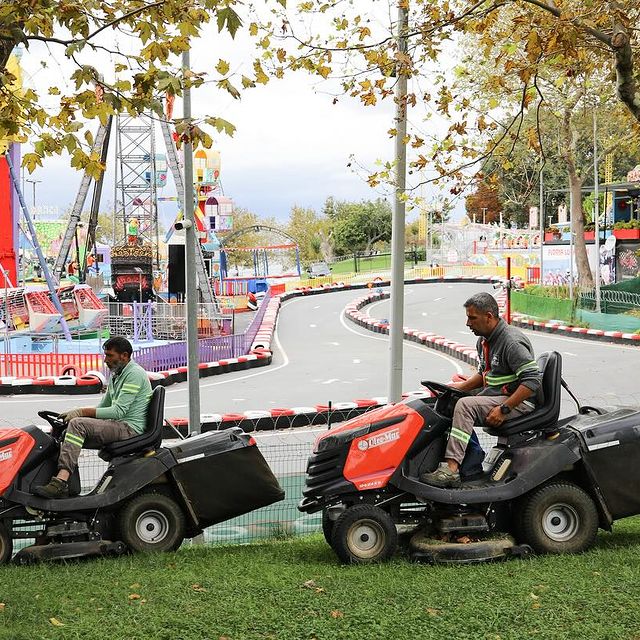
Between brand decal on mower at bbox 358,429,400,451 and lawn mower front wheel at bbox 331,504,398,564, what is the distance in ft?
1.29

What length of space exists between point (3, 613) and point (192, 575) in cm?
121

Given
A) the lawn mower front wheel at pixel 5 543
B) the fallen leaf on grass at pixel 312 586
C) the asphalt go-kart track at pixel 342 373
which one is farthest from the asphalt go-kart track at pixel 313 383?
the fallen leaf on grass at pixel 312 586

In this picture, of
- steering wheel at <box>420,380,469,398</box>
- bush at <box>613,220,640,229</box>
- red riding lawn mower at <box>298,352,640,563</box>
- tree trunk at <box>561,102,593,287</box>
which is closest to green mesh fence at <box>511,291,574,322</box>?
tree trunk at <box>561,102,593,287</box>

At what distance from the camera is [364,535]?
6.09 m

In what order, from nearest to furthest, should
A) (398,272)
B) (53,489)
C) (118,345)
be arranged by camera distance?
(53,489), (118,345), (398,272)

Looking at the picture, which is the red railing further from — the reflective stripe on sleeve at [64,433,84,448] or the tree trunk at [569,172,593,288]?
the tree trunk at [569,172,593,288]

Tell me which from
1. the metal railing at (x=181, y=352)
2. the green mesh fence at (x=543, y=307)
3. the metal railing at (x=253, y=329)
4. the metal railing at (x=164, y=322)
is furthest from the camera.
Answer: the green mesh fence at (x=543, y=307)

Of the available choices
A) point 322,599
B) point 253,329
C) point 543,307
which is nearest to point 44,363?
point 253,329

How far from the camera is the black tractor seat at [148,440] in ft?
21.4

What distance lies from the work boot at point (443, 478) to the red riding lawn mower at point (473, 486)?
5 cm

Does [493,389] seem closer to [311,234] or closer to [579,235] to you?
[579,235]

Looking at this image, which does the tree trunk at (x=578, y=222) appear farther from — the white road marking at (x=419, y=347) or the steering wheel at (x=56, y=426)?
the steering wheel at (x=56, y=426)

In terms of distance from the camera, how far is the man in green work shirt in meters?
6.33

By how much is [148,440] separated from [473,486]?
2335 mm
